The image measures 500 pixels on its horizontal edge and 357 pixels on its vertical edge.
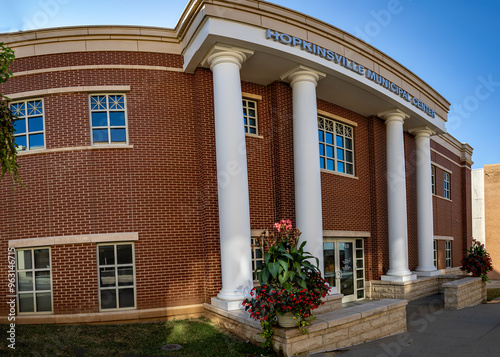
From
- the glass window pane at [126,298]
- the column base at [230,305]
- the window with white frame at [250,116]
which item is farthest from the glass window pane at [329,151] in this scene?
the glass window pane at [126,298]

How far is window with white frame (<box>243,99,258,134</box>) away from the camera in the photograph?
11.9 meters

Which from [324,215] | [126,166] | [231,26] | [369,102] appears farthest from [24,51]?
[369,102]

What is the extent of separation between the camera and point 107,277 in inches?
400

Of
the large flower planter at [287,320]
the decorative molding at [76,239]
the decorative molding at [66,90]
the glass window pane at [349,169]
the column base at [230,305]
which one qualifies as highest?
the decorative molding at [66,90]

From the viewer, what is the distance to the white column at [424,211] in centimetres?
1686

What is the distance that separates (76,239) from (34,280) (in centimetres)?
152

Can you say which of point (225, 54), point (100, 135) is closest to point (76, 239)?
point (100, 135)

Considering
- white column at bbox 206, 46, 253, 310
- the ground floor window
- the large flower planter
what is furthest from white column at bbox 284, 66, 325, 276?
the large flower planter

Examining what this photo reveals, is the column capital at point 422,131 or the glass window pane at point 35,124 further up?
the column capital at point 422,131

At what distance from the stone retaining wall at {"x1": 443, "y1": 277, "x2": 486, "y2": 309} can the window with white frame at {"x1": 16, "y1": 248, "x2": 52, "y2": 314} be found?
11781 mm

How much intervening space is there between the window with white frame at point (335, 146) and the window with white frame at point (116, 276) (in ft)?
22.8

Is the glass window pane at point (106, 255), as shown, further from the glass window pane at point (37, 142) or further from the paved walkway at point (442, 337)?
the paved walkway at point (442, 337)

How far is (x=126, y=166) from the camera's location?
34.0 feet

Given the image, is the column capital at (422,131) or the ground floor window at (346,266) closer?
the ground floor window at (346,266)
